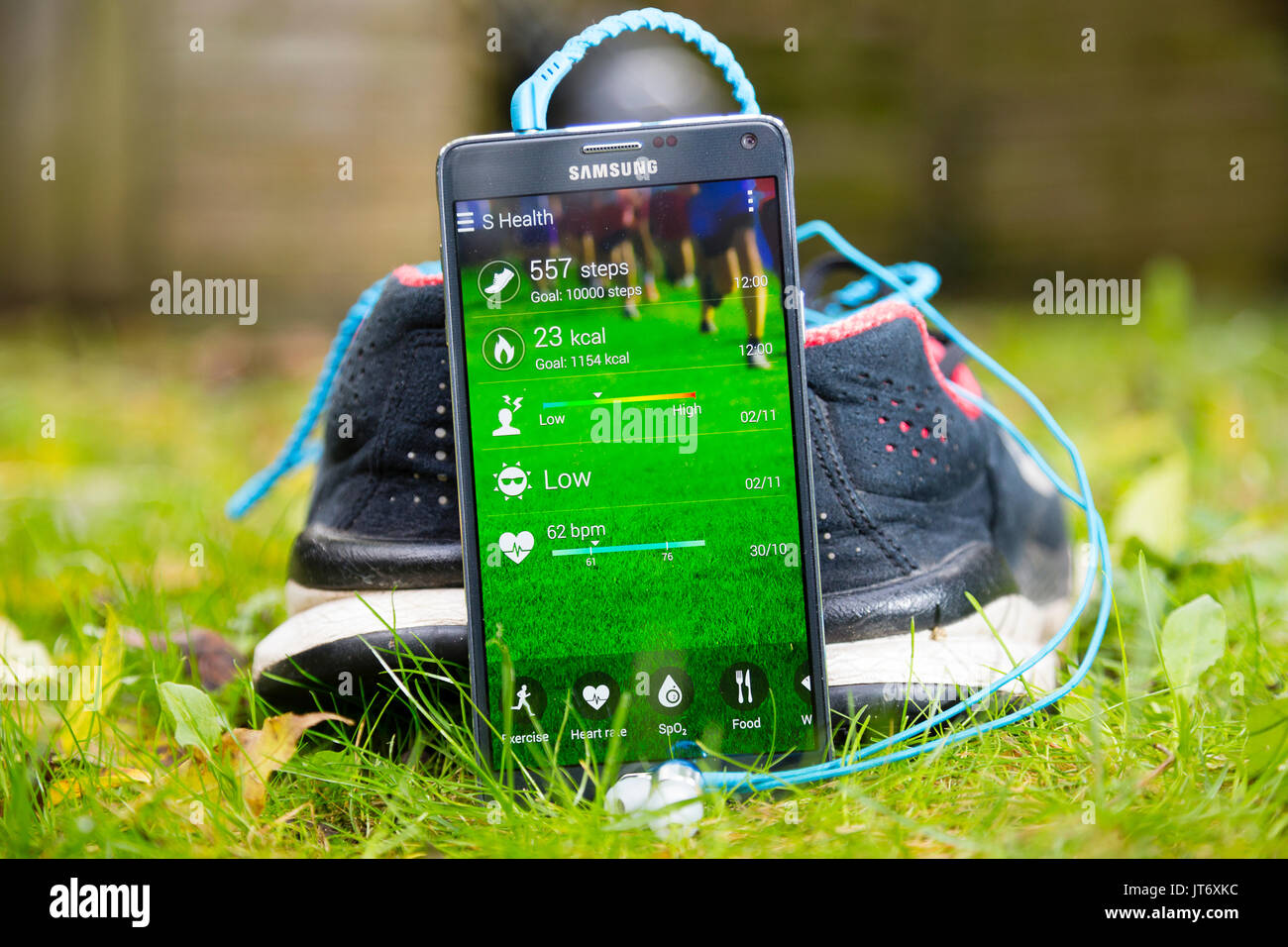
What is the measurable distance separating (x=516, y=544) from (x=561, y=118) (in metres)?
2.40

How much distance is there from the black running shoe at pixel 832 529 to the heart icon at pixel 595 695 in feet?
0.37

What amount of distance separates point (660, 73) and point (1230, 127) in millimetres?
2433

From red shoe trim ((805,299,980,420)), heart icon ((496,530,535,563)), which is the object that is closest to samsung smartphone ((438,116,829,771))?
heart icon ((496,530,535,563))

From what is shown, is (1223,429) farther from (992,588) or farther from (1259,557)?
(992,588)

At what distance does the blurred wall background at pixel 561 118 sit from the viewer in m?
3.55

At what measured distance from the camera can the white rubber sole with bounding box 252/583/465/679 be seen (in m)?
0.88

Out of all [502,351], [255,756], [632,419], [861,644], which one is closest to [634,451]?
[632,419]

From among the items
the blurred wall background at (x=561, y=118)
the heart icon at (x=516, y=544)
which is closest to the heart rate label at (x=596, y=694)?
the heart icon at (x=516, y=544)

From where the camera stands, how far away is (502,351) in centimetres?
86

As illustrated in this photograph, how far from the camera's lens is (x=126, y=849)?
72 cm

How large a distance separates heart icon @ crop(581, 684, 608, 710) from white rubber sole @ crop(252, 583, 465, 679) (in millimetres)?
127

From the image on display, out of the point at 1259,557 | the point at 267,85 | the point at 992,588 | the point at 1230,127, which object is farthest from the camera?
the point at 1230,127

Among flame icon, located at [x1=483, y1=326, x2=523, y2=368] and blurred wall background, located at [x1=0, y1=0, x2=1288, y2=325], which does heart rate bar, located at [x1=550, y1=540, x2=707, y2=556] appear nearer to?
flame icon, located at [x1=483, y1=326, x2=523, y2=368]
